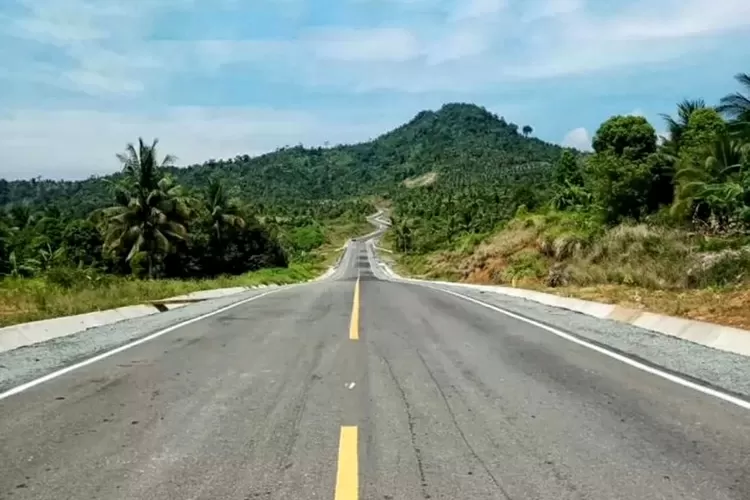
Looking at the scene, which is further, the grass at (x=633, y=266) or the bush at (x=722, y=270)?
the bush at (x=722, y=270)

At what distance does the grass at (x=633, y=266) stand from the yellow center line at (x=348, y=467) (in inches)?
380

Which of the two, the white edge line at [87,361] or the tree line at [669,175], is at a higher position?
the tree line at [669,175]

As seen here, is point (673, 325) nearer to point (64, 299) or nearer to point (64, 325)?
point (64, 325)

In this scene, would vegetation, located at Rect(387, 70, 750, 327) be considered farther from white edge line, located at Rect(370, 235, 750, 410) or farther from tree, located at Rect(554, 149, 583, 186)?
white edge line, located at Rect(370, 235, 750, 410)

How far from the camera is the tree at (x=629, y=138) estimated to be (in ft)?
192

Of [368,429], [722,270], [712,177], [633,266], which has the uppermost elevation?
[712,177]

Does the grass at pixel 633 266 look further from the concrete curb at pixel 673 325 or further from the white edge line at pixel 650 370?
the white edge line at pixel 650 370

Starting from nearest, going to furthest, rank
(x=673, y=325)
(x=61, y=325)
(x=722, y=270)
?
1. (x=673, y=325)
2. (x=61, y=325)
3. (x=722, y=270)

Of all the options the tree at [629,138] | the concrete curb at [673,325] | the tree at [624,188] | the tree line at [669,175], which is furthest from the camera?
the tree at [629,138]

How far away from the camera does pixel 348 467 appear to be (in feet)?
18.8

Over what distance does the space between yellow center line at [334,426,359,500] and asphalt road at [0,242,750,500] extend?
1.0 inches

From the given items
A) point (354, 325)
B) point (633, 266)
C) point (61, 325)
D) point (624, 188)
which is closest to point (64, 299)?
point (61, 325)

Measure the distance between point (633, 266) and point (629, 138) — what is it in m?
36.0

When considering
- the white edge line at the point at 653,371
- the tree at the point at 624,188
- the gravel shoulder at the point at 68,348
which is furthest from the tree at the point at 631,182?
the gravel shoulder at the point at 68,348
